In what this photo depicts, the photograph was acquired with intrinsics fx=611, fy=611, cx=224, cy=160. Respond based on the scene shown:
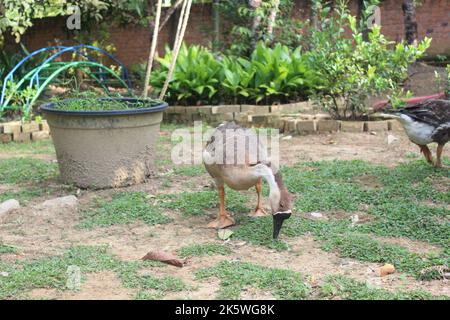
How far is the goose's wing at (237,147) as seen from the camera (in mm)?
4359

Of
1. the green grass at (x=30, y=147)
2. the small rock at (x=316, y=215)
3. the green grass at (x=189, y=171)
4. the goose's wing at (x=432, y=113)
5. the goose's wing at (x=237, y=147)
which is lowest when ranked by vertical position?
the small rock at (x=316, y=215)

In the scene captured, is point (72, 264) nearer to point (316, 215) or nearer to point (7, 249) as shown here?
point (7, 249)

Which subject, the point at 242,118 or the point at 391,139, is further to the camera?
the point at 242,118

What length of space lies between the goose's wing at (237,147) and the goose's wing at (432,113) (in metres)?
1.82

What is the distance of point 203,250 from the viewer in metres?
4.13

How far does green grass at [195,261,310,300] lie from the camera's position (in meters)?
3.38

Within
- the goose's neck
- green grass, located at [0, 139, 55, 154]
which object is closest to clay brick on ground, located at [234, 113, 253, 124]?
green grass, located at [0, 139, 55, 154]

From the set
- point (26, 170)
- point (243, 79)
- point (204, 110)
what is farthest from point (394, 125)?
point (26, 170)

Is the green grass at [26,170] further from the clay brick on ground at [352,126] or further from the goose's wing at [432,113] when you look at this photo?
the clay brick on ground at [352,126]

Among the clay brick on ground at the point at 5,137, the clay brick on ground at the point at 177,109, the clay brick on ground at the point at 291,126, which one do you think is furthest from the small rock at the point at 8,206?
the clay brick on ground at the point at 177,109

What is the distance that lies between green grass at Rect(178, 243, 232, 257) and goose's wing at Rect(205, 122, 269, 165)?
2.02 ft

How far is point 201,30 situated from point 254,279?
32.3 ft
